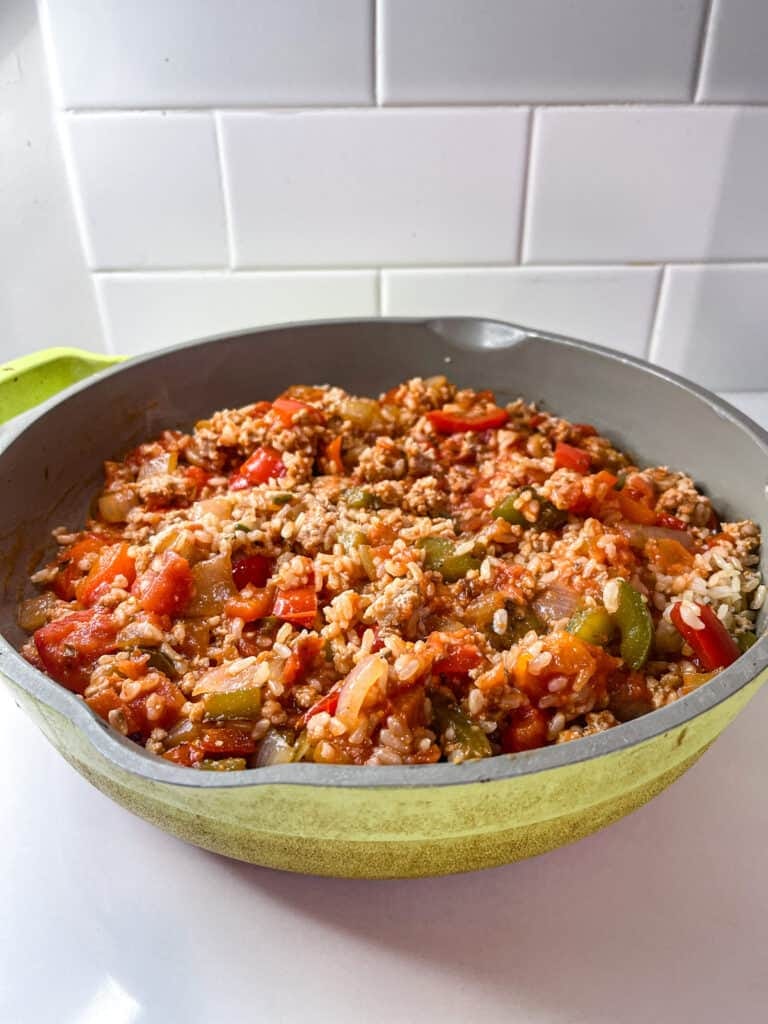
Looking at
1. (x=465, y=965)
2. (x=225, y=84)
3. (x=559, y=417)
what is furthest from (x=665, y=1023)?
(x=225, y=84)

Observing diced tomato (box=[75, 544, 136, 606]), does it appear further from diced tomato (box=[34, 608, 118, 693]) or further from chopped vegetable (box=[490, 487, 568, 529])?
chopped vegetable (box=[490, 487, 568, 529])

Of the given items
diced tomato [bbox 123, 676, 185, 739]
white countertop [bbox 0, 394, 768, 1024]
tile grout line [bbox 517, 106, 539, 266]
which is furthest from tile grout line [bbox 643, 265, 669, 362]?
diced tomato [bbox 123, 676, 185, 739]

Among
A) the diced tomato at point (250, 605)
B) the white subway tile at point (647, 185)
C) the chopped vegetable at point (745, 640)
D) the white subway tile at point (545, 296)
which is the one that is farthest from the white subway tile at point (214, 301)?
the chopped vegetable at point (745, 640)

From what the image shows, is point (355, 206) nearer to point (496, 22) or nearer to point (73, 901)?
point (496, 22)

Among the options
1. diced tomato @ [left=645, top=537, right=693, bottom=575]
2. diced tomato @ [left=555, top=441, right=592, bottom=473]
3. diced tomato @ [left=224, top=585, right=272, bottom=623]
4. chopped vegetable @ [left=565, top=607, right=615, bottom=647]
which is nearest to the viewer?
chopped vegetable @ [left=565, top=607, right=615, bottom=647]

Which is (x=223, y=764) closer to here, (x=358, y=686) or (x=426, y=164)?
(x=358, y=686)

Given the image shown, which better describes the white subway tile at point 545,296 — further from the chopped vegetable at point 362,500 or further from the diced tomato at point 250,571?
the diced tomato at point 250,571
